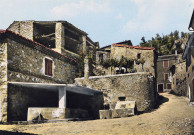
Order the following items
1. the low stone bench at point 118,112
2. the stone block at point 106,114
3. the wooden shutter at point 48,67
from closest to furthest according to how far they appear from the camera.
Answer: the low stone bench at point 118,112, the stone block at point 106,114, the wooden shutter at point 48,67

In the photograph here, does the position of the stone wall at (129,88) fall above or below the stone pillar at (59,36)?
below

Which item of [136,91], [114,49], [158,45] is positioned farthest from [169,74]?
[136,91]

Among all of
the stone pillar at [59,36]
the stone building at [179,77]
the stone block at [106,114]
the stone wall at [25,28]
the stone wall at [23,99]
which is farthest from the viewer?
the stone building at [179,77]

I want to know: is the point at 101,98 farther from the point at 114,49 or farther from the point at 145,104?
the point at 114,49

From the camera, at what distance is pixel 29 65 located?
21109 mm

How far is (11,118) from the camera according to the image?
1841 centimetres

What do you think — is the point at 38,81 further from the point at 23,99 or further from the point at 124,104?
the point at 124,104

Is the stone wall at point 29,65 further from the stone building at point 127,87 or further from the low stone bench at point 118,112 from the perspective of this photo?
the low stone bench at point 118,112

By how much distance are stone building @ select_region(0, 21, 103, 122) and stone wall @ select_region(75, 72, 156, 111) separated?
85cm

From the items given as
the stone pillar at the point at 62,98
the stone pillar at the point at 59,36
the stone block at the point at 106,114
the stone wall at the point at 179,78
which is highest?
the stone pillar at the point at 59,36

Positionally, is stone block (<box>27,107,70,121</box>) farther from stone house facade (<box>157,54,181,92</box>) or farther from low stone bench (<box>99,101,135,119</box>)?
stone house facade (<box>157,54,181,92</box>)

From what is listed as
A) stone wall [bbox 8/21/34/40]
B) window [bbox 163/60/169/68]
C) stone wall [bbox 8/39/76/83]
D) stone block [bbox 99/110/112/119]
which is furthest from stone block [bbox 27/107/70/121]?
→ window [bbox 163/60/169/68]

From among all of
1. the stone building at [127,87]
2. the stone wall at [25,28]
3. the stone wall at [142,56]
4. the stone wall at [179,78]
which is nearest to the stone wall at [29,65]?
the stone building at [127,87]

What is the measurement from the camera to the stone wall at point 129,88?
22594 mm
